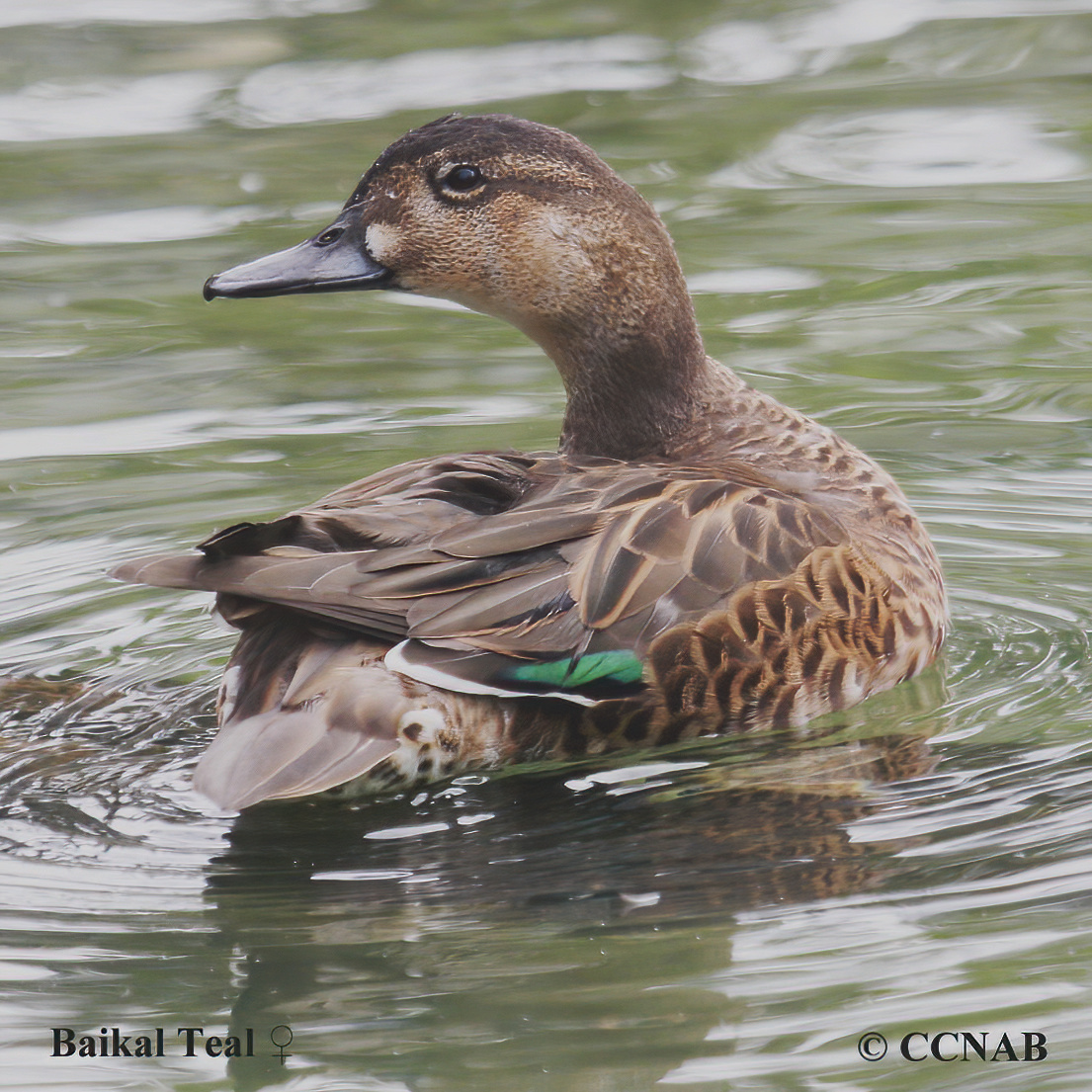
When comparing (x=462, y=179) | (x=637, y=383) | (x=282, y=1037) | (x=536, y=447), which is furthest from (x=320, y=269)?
(x=282, y=1037)

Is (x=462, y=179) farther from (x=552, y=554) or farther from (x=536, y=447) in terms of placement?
(x=536, y=447)

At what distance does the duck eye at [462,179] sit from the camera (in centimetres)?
590

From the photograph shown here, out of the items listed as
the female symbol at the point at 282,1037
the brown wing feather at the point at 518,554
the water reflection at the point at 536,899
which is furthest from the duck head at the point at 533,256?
the female symbol at the point at 282,1037

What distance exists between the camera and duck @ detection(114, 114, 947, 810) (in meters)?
4.87

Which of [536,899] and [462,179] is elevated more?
[462,179]

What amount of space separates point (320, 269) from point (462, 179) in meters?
0.49

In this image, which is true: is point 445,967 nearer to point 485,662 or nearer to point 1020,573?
point 485,662

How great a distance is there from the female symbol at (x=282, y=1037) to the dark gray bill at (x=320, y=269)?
2546mm

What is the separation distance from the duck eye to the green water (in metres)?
1.57

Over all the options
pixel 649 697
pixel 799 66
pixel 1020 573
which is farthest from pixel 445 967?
pixel 799 66

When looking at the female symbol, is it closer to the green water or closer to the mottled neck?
the green water

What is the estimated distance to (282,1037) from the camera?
3932mm

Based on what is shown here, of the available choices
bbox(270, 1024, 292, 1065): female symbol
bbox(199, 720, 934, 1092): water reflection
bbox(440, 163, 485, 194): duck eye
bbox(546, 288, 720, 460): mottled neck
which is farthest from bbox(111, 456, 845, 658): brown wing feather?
bbox(270, 1024, 292, 1065): female symbol

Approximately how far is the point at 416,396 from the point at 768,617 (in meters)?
3.31
